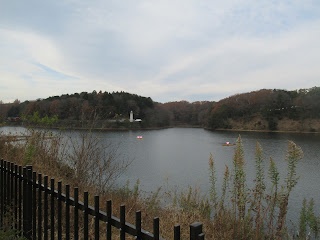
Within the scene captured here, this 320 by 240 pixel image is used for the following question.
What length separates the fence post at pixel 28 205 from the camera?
104 inches

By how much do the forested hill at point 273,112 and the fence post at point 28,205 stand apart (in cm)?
6092

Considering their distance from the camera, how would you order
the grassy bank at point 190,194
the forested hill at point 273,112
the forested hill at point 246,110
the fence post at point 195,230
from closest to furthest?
the fence post at point 195,230 → the grassy bank at point 190,194 → the forested hill at point 246,110 → the forested hill at point 273,112

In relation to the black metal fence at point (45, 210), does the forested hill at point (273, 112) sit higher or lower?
higher

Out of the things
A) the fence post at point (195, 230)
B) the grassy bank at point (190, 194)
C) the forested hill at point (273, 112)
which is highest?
the forested hill at point (273, 112)

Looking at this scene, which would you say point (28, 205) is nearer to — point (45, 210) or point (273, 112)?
point (45, 210)

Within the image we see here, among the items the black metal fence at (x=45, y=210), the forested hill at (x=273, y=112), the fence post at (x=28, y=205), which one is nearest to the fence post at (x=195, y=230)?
the black metal fence at (x=45, y=210)

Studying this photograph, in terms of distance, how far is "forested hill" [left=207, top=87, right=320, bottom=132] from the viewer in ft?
186

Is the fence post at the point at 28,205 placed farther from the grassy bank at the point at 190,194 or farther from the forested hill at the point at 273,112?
the forested hill at the point at 273,112

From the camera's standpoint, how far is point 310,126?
2143 inches

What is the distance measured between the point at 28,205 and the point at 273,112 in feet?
216

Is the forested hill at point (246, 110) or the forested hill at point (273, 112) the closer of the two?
the forested hill at point (246, 110)

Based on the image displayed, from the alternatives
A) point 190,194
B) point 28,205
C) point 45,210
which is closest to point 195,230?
point 45,210

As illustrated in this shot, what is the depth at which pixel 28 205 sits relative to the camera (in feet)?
8.87

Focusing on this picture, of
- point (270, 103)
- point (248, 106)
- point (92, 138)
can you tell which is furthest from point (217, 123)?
point (92, 138)
